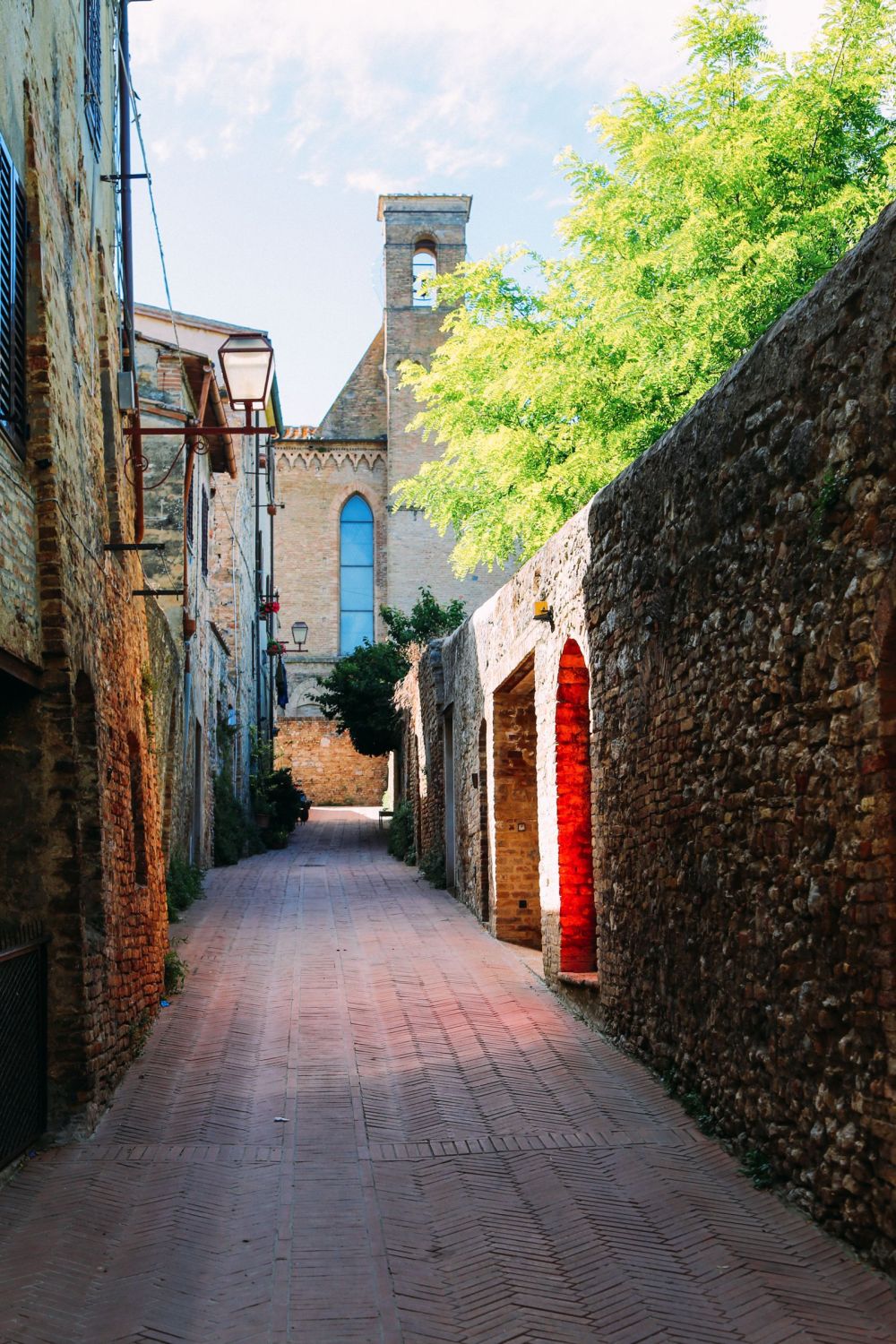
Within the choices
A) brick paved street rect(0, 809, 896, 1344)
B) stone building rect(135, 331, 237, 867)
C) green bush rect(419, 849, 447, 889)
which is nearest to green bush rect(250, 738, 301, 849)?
stone building rect(135, 331, 237, 867)

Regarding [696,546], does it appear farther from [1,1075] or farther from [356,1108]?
[1,1075]

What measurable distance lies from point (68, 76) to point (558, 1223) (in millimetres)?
6948

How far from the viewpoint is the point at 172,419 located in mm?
14562

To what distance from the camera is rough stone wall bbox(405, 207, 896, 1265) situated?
4.83 meters

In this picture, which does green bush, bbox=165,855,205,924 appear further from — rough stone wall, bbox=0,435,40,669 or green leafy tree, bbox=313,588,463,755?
green leafy tree, bbox=313,588,463,755

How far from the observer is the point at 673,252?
1479 centimetres

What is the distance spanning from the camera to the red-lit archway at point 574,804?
10.2 meters

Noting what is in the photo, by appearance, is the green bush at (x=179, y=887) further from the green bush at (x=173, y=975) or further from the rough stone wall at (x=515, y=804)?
the rough stone wall at (x=515, y=804)

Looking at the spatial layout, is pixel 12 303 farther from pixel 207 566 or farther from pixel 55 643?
pixel 207 566

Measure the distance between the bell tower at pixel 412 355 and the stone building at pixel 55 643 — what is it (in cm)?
3053

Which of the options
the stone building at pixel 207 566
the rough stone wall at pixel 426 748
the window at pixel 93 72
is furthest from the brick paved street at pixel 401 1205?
the rough stone wall at pixel 426 748

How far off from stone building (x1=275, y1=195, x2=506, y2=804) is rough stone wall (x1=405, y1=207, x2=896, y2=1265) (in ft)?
99.9

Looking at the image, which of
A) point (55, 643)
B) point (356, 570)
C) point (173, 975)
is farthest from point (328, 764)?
point (55, 643)

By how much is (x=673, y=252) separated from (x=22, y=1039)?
38.6 feet
